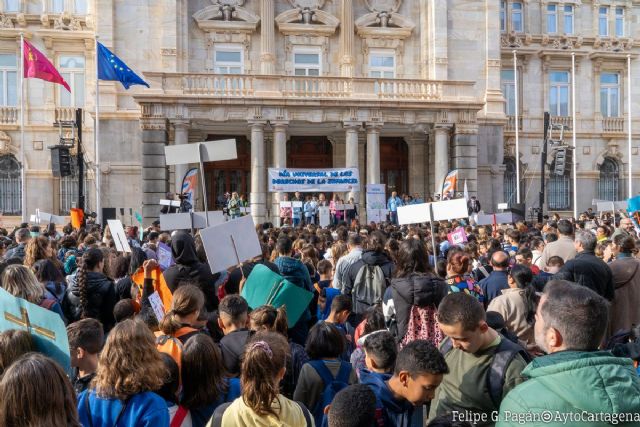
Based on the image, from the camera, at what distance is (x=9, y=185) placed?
96.1 ft

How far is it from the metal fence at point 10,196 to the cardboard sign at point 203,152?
71.3 ft

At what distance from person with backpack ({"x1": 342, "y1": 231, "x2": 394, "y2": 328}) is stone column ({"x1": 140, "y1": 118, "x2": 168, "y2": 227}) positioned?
1750cm

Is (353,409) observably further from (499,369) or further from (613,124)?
(613,124)

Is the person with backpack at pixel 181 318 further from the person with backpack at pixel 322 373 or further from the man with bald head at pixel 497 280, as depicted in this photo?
the man with bald head at pixel 497 280

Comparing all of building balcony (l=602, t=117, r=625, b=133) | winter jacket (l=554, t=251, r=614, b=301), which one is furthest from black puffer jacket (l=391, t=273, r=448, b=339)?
building balcony (l=602, t=117, r=625, b=133)

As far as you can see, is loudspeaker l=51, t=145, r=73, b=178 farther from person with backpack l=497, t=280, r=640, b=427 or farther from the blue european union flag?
person with backpack l=497, t=280, r=640, b=427

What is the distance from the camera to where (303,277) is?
7328 millimetres

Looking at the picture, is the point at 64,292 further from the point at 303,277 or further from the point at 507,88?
the point at 507,88

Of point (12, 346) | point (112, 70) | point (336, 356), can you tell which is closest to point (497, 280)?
point (336, 356)

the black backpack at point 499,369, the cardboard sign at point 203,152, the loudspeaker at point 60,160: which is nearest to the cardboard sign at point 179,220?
the cardboard sign at point 203,152

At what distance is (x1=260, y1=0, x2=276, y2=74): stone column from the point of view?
2838cm

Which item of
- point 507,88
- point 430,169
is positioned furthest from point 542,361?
point 507,88

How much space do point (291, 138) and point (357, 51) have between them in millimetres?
4780

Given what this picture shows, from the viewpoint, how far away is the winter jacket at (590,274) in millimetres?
7062
